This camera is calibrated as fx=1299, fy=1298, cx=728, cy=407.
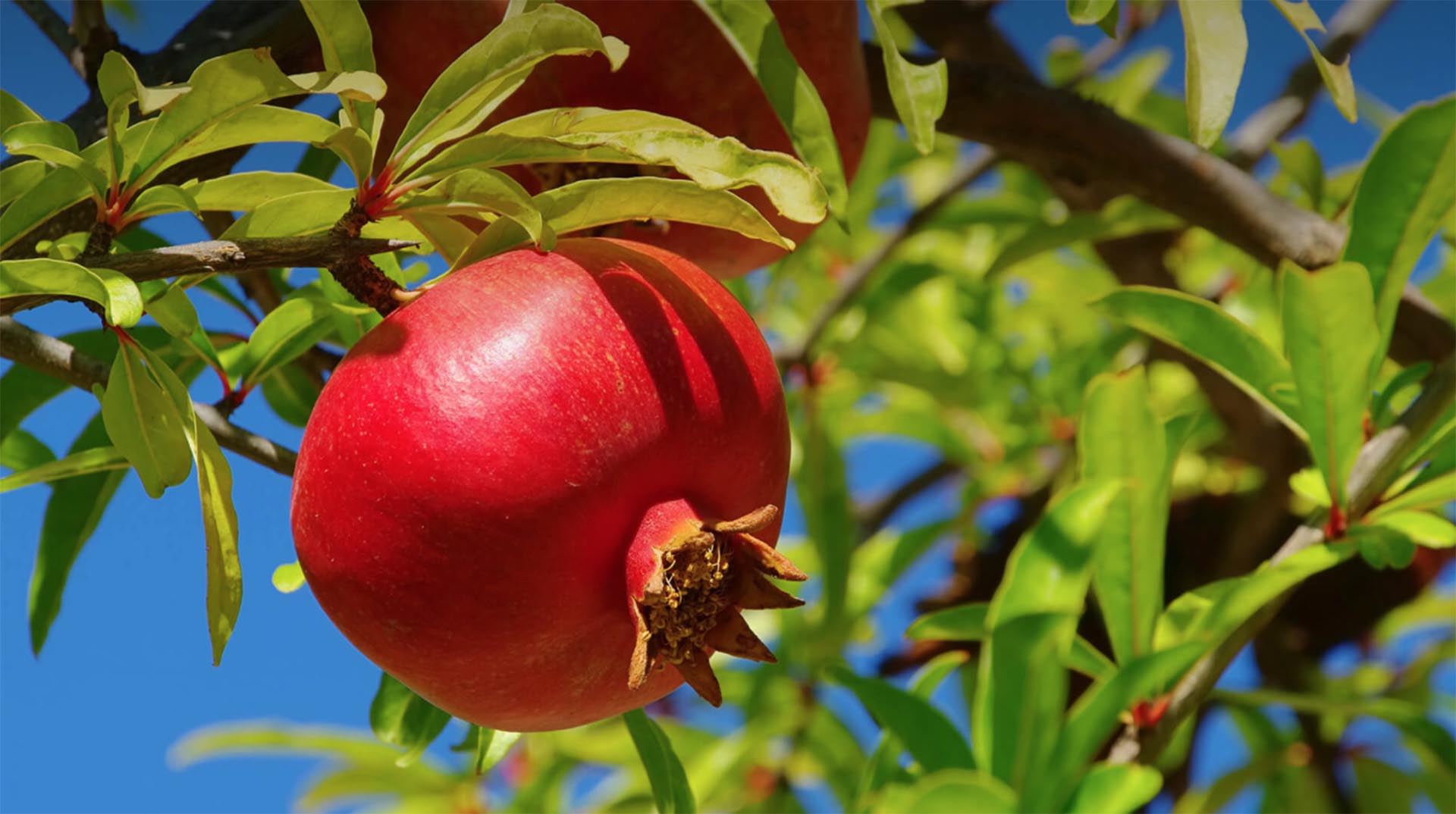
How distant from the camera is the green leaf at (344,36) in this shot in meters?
0.62

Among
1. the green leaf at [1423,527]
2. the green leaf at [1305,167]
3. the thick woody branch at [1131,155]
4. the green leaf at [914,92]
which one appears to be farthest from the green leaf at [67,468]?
the green leaf at [1305,167]

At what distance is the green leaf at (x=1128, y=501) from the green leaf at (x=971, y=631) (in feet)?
0.08

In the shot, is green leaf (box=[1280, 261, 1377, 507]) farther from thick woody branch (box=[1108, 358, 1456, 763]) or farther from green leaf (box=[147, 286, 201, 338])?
Answer: green leaf (box=[147, 286, 201, 338])

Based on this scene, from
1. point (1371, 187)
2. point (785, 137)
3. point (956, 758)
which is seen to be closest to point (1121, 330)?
point (1371, 187)

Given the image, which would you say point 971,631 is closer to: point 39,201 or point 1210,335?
point 1210,335

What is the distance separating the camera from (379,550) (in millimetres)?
555

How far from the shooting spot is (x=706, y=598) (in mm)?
613

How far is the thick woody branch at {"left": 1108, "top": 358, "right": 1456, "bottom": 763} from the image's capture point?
2.96 feet

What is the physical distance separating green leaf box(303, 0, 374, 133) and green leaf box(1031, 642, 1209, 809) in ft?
1.96

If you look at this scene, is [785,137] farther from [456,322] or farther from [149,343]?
[149,343]

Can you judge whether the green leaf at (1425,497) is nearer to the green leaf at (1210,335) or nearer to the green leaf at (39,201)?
the green leaf at (1210,335)

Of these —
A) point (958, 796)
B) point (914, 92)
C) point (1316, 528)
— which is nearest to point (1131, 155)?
point (1316, 528)

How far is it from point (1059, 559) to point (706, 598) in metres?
0.38

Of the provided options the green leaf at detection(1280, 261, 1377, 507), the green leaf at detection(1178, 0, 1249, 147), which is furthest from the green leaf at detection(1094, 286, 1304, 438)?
the green leaf at detection(1178, 0, 1249, 147)
